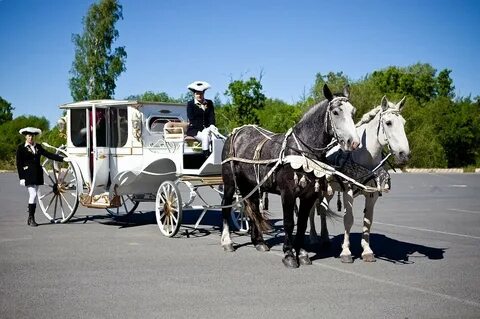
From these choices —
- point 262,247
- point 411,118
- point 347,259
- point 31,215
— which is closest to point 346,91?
point 347,259

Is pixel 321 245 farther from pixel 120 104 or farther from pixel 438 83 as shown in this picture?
pixel 438 83

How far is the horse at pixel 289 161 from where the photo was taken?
765 centimetres

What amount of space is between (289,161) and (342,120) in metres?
1.02

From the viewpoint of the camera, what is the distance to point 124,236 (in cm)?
1115

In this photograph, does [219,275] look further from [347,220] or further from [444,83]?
[444,83]

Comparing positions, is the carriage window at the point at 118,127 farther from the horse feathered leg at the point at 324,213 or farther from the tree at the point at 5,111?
the tree at the point at 5,111

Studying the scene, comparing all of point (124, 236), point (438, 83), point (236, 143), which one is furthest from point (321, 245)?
point (438, 83)

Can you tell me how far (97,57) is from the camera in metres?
44.3

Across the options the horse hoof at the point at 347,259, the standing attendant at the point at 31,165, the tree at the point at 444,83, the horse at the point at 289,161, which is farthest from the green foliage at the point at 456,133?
the horse hoof at the point at 347,259

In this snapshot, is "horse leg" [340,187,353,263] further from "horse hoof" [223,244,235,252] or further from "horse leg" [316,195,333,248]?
"horse hoof" [223,244,235,252]

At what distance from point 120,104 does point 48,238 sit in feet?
10.3

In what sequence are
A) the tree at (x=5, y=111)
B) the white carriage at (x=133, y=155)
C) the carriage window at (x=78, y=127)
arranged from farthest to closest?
the tree at (x=5, y=111), the carriage window at (x=78, y=127), the white carriage at (x=133, y=155)

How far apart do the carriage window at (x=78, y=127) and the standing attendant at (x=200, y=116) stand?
3.05m

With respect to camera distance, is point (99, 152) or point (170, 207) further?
point (99, 152)
